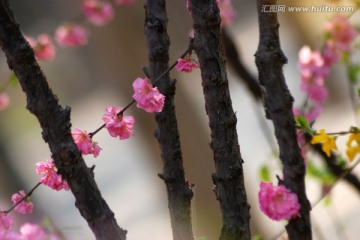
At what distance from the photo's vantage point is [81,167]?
26.3 inches

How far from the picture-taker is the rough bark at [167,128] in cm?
79

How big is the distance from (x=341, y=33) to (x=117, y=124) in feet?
3.72

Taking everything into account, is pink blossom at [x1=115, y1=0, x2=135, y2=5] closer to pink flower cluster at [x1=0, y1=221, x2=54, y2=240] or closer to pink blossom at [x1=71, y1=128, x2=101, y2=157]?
pink flower cluster at [x1=0, y1=221, x2=54, y2=240]

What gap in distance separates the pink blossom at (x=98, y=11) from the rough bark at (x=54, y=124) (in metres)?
1.72

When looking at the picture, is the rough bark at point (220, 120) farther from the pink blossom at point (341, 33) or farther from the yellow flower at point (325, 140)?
the pink blossom at point (341, 33)

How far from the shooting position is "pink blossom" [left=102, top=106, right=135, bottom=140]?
86 centimetres

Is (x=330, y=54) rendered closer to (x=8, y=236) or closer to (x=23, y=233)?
(x=23, y=233)

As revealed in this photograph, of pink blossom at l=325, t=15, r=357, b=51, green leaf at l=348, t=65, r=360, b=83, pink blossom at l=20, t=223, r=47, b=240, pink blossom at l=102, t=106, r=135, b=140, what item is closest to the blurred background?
pink blossom at l=325, t=15, r=357, b=51

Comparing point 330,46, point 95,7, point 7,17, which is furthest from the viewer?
point 95,7

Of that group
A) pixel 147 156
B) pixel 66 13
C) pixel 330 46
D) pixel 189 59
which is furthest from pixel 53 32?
pixel 189 59

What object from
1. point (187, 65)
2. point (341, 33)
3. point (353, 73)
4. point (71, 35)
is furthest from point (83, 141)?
point (71, 35)

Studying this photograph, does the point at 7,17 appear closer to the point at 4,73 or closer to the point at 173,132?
the point at 173,132

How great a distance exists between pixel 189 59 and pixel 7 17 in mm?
277

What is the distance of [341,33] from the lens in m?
1.82
